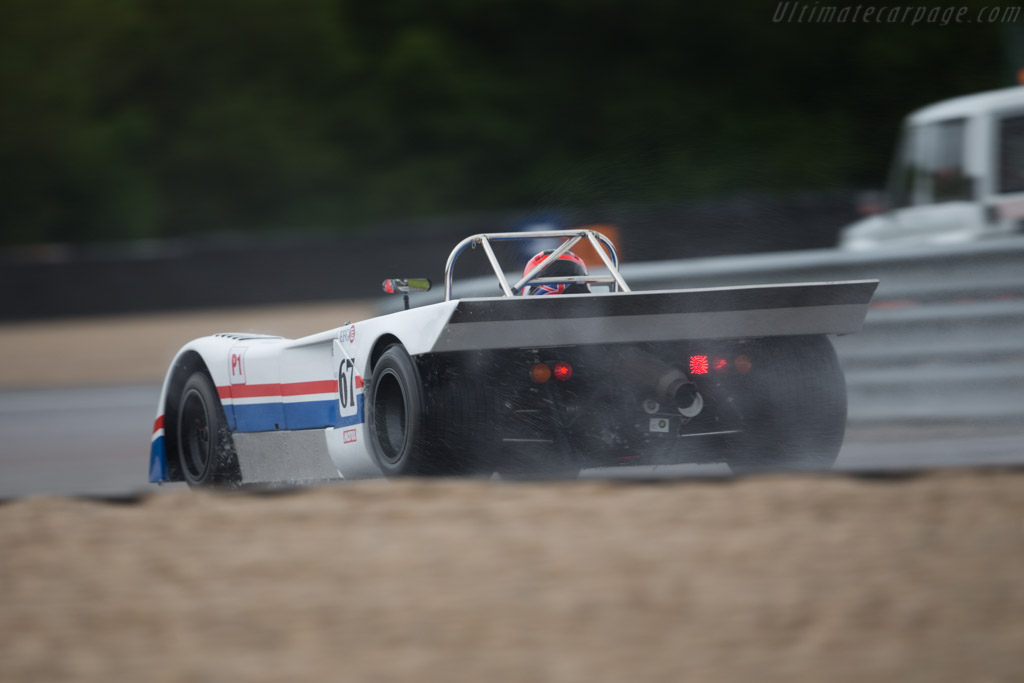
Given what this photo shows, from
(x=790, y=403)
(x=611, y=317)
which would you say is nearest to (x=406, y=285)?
(x=611, y=317)

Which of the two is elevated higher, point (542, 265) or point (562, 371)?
point (542, 265)

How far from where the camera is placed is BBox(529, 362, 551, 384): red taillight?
5.29 meters

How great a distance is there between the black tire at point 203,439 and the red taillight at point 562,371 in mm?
1846

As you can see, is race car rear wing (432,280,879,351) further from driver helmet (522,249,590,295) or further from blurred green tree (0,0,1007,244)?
blurred green tree (0,0,1007,244)

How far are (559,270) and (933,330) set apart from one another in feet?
9.21

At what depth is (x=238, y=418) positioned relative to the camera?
251 inches

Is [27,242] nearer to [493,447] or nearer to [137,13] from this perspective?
[137,13]

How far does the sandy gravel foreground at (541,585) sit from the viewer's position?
3576 mm

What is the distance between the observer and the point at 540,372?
5289 mm

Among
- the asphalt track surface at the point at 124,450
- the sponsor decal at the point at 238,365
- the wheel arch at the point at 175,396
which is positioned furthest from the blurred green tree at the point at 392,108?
the sponsor decal at the point at 238,365

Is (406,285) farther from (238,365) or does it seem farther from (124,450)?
(124,450)

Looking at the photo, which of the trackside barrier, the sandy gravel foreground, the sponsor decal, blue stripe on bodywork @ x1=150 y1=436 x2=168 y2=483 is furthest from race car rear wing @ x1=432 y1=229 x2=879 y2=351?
the trackside barrier

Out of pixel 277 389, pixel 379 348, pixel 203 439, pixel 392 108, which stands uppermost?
pixel 392 108

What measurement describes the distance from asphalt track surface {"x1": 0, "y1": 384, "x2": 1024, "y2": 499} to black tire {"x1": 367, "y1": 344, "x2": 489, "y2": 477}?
736 mm
